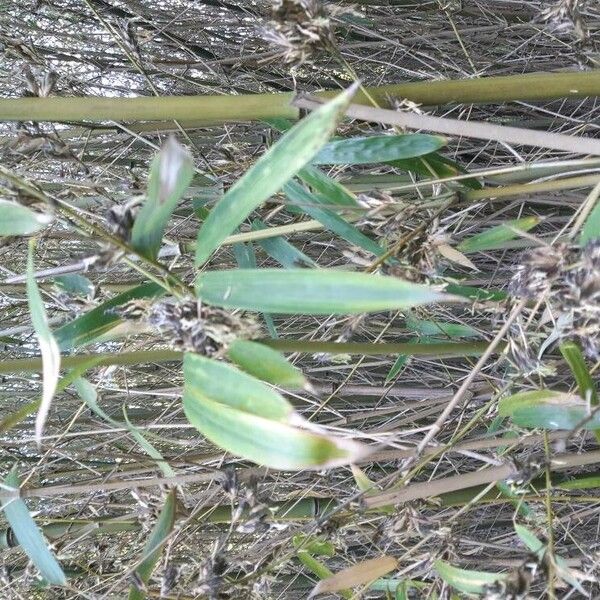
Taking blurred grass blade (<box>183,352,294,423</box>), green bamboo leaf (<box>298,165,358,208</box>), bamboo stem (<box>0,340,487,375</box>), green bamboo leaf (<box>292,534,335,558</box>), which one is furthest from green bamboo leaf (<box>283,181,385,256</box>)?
green bamboo leaf (<box>292,534,335,558</box>)

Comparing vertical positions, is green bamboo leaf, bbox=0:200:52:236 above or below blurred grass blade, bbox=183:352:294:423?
above

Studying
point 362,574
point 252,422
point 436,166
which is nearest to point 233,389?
point 252,422

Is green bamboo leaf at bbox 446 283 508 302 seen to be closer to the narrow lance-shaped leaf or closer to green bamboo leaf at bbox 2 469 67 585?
the narrow lance-shaped leaf

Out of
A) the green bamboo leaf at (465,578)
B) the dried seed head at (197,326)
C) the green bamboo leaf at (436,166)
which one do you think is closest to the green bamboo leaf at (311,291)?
the dried seed head at (197,326)

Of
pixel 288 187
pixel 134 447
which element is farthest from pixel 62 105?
pixel 134 447

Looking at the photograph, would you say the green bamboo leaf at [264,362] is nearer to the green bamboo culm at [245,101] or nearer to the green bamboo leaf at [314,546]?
the green bamboo culm at [245,101]

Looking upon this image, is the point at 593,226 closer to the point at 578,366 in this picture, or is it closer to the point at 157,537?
the point at 578,366
